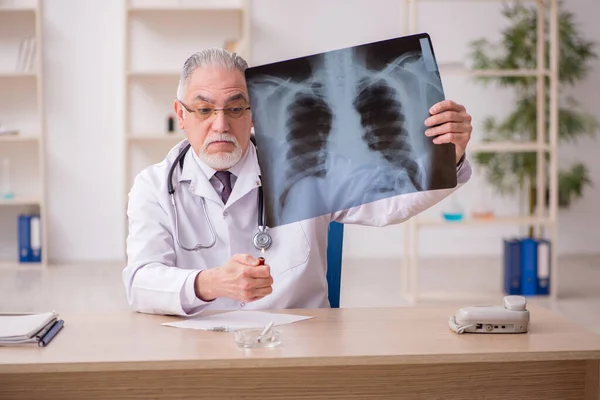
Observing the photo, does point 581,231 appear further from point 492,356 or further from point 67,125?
point 492,356

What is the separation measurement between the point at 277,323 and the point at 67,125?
4.84 meters

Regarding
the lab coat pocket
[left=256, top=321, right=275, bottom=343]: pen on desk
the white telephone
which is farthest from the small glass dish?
the lab coat pocket

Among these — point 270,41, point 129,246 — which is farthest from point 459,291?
point 129,246

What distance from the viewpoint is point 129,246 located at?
197 centimetres

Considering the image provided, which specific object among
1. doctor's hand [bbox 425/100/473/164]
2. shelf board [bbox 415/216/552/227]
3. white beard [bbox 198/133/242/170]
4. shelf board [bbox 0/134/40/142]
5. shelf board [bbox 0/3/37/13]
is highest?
shelf board [bbox 0/3/37/13]

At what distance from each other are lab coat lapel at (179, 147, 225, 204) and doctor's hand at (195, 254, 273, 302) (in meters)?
0.32

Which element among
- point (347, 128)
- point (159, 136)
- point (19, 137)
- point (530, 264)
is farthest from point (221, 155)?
point (19, 137)

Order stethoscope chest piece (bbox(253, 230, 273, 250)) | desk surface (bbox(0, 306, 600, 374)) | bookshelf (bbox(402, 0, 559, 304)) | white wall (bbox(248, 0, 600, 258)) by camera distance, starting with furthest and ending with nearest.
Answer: white wall (bbox(248, 0, 600, 258)), bookshelf (bbox(402, 0, 559, 304)), stethoscope chest piece (bbox(253, 230, 273, 250)), desk surface (bbox(0, 306, 600, 374))

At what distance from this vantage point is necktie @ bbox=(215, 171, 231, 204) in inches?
81.1

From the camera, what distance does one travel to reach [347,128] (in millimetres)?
1742

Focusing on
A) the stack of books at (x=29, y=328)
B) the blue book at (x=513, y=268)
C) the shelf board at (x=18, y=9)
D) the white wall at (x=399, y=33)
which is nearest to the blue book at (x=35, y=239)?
the shelf board at (x=18, y=9)

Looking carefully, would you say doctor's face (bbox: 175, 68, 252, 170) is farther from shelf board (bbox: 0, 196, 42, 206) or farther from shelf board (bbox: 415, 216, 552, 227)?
shelf board (bbox: 0, 196, 42, 206)

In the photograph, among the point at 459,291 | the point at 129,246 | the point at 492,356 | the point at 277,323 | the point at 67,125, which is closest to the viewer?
the point at 492,356

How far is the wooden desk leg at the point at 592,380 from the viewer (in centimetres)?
155
